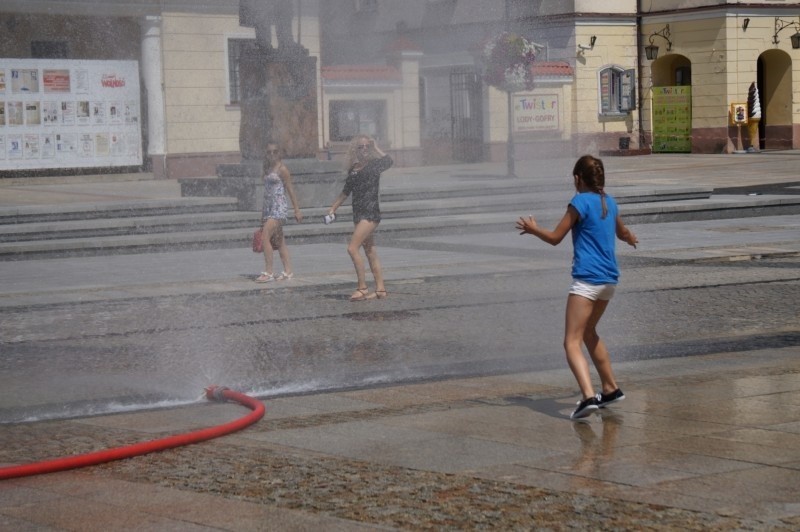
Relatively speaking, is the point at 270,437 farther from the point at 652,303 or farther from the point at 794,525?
the point at 652,303

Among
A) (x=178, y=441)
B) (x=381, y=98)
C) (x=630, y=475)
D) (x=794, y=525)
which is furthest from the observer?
(x=381, y=98)

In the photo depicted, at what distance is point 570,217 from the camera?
7.43 m

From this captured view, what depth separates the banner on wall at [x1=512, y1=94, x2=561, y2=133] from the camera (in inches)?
1540

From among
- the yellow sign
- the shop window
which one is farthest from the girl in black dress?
the yellow sign

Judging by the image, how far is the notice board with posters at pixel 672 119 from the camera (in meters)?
43.2

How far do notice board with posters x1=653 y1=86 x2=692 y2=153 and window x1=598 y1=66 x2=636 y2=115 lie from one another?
105 cm

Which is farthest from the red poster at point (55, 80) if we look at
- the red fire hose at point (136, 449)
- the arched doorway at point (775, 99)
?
the red fire hose at point (136, 449)

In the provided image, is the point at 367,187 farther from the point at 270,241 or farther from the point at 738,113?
the point at 738,113

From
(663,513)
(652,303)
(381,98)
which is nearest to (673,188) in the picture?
(381,98)

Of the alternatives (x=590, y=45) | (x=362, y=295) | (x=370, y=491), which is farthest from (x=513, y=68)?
(x=370, y=491)

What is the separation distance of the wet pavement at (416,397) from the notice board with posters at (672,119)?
92.0 ft

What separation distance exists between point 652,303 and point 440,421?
5.44 metres

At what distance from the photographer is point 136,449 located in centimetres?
648

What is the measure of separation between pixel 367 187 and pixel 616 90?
31.4 m
